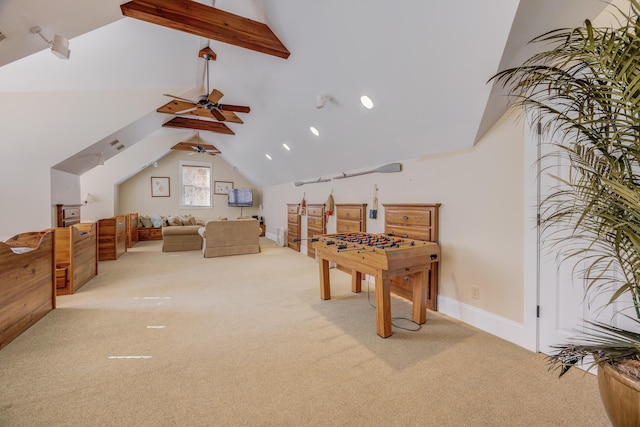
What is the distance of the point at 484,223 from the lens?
245cm

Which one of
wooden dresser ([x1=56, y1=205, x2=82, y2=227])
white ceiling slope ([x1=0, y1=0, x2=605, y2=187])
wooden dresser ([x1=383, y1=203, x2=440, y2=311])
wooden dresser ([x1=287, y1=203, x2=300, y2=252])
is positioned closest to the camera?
white ceiling slope ([x1=0, y1=0, x2=605, y2=187])

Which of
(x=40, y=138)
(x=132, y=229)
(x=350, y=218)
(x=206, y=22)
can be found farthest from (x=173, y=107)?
(x=132, y=229)

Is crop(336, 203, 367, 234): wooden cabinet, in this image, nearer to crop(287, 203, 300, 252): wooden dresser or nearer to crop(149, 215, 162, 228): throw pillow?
crop(287, 203, 300, 252): wooden dresser

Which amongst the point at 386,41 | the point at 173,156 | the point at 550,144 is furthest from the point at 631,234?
the point at 173,156

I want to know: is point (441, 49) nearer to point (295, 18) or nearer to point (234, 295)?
point (295, 18)

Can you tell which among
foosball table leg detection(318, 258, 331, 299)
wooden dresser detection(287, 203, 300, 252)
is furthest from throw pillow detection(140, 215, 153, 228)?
foosball table leg detection(318, 258, 331, 299)

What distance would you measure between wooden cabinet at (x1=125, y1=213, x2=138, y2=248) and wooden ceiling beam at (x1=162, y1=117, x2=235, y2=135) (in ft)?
9.52

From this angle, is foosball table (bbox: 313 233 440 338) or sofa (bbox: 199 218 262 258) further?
sofa (bbox: 199 218 262 258)

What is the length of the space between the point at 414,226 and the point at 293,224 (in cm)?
417

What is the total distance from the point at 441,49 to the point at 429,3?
0.33m

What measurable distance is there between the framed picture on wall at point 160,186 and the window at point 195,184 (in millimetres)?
449

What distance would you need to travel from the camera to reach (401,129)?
2.97m

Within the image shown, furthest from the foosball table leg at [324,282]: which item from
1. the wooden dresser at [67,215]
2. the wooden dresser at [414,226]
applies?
the wooden dresser at [67,215]

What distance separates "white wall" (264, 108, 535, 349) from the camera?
7.23 feet
